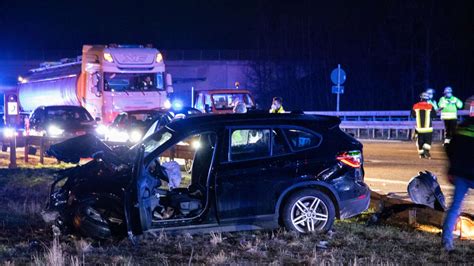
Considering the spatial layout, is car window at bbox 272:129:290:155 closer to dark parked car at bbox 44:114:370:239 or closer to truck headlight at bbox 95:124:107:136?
dark parked car at bbox 44:114:370:239

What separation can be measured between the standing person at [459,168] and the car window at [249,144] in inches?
80.3

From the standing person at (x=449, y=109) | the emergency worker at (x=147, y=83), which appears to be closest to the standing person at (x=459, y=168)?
the standing person at (x=449, y=109)

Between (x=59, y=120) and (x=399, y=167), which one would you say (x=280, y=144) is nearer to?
(x=399, y=167)

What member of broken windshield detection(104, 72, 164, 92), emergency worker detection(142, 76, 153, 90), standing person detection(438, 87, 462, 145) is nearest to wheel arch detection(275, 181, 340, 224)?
standing person detection(438, 87, 462, 145)

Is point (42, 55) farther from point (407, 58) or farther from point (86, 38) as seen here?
point (407, 58)

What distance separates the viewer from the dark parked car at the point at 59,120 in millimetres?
22422

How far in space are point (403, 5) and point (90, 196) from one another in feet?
123

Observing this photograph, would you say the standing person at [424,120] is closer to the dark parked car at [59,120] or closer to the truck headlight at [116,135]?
the truck headlight at [116,135]

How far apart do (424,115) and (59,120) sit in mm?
11933

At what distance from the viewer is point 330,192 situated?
8383 millimetres

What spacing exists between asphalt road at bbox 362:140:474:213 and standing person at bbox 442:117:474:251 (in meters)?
2.78

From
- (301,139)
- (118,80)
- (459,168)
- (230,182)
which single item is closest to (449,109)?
(301,139)

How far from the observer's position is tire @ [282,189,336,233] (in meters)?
8.21

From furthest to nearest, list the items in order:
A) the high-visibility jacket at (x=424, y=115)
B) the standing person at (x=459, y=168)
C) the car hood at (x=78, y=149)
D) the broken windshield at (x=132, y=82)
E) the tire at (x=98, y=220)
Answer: the broken windshield at (x=132, y=82)
the high-visibility jacket at (x=424, y=115)
the car hood at (x=78, y=149)
the tire at (x=98, y=220)
the standing person at (x=459, y=168)
